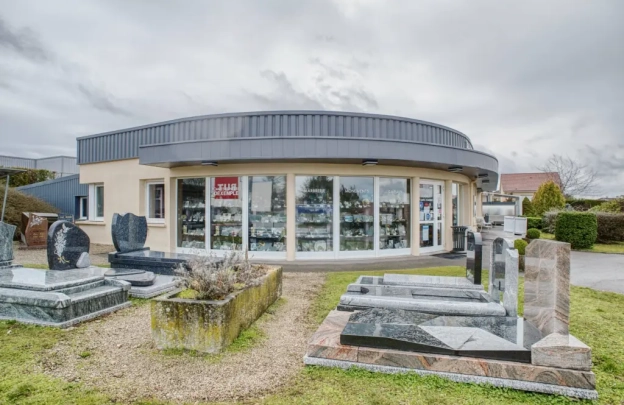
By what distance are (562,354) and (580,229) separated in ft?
46.9

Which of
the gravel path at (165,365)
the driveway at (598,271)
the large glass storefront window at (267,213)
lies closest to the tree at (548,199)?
the driveway at (598,271)

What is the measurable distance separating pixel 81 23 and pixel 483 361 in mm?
12815

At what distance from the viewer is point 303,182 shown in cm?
1085

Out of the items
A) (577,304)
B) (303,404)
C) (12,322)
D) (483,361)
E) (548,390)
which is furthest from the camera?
(577,304)

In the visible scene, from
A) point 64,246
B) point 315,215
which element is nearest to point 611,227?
point 315,215

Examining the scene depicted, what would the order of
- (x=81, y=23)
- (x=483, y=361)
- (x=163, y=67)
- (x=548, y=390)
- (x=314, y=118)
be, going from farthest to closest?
(x=163, y=67) < (x=314, y=118) < (x=81, y=23) < (x=483, y=361) < (x=548, y=390)

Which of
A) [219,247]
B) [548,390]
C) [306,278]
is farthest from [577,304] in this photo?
[219,247]

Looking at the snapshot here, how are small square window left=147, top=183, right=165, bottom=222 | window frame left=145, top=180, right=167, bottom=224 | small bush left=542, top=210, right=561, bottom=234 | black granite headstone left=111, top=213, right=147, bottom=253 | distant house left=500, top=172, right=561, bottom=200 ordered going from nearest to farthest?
1. black granite headstone left=111, top=213, right=147, bottom=253
2. window frame left=145, top=180, right=167, bottom=224
3. small square window left=147, top=183, right=165, bottom=222
4. small bush left=542, top=210, right=561, bottom=234
5. distant house left=500, top=172, right=561, bottom=200

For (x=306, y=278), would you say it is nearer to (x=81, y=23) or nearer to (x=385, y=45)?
(x=385, y=45)

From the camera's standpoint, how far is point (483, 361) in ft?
10.7

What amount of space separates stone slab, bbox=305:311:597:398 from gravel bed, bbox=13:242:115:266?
30.0ft

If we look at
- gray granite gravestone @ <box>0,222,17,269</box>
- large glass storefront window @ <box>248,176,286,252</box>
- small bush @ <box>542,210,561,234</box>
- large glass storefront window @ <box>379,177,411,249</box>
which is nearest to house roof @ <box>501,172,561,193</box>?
small bush @ <box>542,210,561,234</box>

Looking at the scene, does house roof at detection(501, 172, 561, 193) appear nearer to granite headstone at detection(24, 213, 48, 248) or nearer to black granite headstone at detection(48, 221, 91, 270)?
granite headstone at detection(24, 213, 48, 248)

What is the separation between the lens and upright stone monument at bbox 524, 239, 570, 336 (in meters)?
3.40
